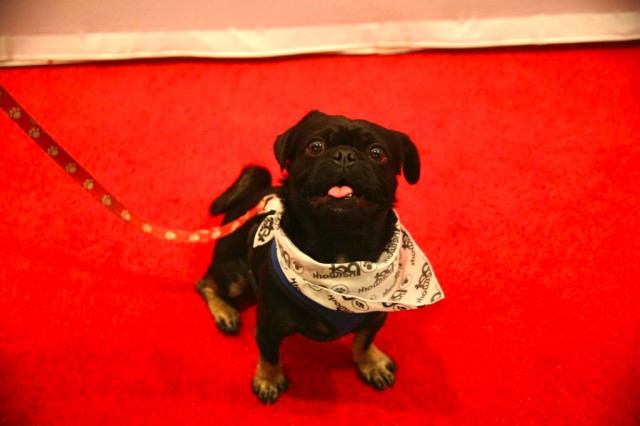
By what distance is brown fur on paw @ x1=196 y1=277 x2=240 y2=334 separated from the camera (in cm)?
179

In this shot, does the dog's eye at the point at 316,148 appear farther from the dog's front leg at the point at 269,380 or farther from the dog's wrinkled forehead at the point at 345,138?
the dog's front leg at the point at 269,380

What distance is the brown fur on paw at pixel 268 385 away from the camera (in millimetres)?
1630

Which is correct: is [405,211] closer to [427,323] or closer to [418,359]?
[427,323]

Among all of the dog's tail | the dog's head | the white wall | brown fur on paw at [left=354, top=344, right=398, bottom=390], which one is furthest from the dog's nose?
the white wall

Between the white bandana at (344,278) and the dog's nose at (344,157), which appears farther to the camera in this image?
the white bandana at (344,278)

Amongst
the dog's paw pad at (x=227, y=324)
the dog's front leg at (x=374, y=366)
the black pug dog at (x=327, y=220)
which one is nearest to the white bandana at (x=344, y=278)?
the black pug dog at (x=327, y=220)

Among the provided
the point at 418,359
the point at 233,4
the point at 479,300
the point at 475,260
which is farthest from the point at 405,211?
the point at 233,4

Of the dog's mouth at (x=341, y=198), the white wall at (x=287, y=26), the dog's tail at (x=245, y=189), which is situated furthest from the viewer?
the white wall at (x=287, y=26)

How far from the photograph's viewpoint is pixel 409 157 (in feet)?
4.57

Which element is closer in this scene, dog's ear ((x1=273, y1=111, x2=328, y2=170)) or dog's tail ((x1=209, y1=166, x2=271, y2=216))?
dog's ear ((x1=273, y1=111, x2=328, y2=170))

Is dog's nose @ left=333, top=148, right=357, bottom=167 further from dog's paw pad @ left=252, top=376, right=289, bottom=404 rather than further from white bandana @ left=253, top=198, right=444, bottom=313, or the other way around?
dog's paw pad @ left=252, top=376, right=289, bottom=404

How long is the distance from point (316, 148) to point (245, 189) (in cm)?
59

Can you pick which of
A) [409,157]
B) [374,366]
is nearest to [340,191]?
[409,157]

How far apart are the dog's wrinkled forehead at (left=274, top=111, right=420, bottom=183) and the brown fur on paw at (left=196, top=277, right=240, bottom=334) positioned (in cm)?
74
